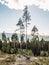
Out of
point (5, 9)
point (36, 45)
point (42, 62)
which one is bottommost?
point (42, 62)

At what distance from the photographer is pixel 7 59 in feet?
25.2

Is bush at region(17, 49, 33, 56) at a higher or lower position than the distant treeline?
lower

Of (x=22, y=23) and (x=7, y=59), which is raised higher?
(x=22, y=23)

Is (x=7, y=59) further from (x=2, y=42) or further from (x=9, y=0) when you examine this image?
(x=9, y=0)

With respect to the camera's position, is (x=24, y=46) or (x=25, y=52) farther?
(x=24, y=46)

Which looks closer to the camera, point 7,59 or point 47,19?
point 7,59

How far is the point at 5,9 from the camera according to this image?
7.82 metres

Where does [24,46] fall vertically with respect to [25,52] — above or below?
above

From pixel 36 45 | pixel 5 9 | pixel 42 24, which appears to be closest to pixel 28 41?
pixel 36 45

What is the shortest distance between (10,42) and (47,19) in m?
1.81

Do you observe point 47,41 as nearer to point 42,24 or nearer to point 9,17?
point 42,24

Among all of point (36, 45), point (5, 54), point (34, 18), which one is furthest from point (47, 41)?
point (5, 54)

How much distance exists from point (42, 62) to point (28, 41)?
1.03 metres

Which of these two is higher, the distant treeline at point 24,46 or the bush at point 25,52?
the distant treeline at point 24,46
